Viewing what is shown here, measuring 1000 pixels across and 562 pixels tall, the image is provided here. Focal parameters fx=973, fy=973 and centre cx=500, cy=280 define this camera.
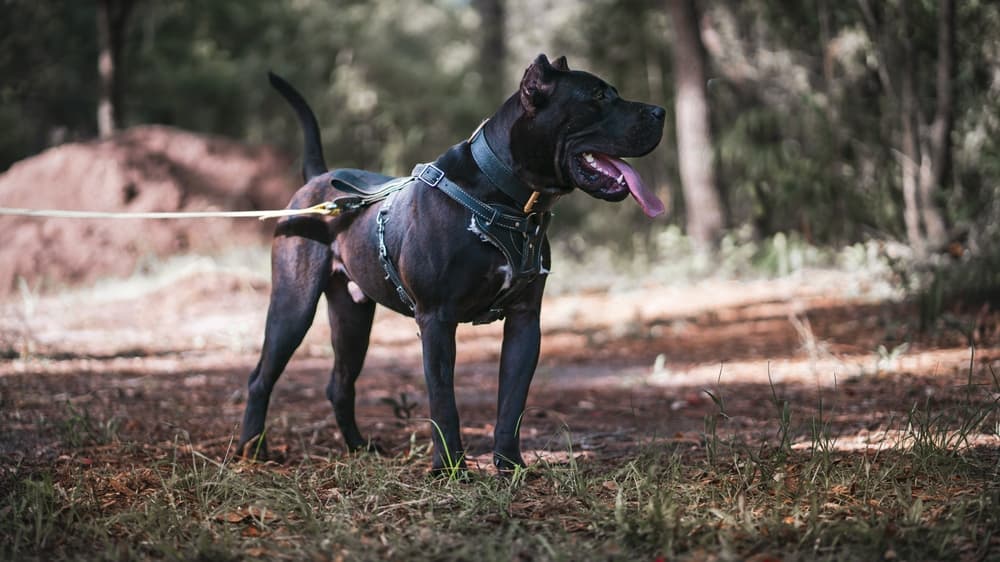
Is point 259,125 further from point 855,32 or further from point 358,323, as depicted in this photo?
point 358,323

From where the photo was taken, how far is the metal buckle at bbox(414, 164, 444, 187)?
368 centimetres

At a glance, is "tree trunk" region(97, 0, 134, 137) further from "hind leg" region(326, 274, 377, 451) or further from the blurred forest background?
"hind leg" region(326, 274, 377, 451)

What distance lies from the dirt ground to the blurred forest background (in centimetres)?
116

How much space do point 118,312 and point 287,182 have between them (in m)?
4.00

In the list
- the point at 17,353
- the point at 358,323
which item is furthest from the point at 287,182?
the point at 358,323

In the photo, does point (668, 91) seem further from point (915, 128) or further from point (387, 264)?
point (387, 264)

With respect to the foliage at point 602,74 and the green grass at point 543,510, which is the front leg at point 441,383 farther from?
the foliage at point 602,74

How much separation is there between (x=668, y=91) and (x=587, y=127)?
37.3ft

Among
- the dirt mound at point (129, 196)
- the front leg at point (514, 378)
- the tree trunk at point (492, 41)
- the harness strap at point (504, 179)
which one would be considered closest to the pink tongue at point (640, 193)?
the harness strap at point (504, 179)

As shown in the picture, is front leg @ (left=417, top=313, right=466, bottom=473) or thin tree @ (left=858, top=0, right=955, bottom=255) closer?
front leg @ (left=417, top=313, right=466, bottom=473)

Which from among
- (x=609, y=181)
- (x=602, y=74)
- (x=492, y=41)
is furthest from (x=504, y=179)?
(x=492, y=41)

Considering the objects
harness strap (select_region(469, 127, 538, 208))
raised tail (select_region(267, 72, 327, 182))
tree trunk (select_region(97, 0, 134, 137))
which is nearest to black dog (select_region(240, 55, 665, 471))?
harness strap (select_region(469, 127, 538, 208))

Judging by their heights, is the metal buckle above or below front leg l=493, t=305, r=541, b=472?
above

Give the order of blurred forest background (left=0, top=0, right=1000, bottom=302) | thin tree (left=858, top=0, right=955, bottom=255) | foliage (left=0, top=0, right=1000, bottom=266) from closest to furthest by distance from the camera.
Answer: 1. thin tree (left=858, top=0, right=955, bottom=255)
2. blurred forest background (left=0, top=0, right=1000, bottom=302)
3. foliage (left=0, top=0, right=1000, bottom=266)
